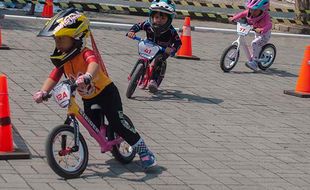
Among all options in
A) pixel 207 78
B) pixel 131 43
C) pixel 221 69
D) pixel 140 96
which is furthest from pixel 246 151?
pixel 131 43

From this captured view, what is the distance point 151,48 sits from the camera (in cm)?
1122

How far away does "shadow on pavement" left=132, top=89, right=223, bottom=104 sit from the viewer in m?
11.2

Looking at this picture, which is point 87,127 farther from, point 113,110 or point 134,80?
point 134,80

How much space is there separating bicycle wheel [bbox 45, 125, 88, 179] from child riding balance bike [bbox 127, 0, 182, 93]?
395cm

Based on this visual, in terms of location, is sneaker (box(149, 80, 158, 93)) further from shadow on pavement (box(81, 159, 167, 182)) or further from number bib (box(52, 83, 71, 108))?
number bib (box(52, 83, 71, 108))

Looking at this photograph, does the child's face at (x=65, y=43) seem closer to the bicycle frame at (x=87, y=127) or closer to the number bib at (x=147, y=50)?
the bicycle frame at (x=87, y=127)

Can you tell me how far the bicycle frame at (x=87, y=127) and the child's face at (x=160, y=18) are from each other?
12.1 feet

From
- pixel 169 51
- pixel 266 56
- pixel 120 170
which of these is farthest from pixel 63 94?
pixel 266 56

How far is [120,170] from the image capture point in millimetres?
7660

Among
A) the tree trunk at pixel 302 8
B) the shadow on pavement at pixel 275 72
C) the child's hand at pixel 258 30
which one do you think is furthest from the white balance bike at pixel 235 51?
the tree trunk at pixel 302 8

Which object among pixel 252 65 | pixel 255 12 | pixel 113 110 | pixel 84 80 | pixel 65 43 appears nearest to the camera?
pixel 84 80

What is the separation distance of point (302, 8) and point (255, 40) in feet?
28.3

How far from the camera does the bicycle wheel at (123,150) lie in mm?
7785

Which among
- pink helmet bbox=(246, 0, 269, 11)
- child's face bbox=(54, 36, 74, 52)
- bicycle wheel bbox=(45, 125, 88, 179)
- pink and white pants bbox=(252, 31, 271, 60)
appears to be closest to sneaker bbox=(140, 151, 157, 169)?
bicycle wheel bbox=(45, 125, 88, 179)
